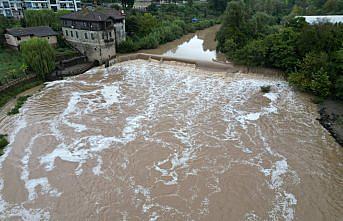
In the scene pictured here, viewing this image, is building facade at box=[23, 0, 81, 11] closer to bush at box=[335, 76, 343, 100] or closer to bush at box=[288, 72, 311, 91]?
bush at box=[288, 72, 311, 91]

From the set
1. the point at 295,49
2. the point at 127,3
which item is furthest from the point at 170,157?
the point at 127,3

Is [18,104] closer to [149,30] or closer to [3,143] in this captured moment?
[3,143]

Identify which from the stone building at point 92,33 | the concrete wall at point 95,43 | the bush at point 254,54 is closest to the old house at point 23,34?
the stone building at point 92,33

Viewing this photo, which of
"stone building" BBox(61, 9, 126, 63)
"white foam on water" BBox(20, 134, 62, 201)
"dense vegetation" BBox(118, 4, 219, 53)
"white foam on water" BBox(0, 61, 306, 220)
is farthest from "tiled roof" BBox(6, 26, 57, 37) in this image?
"white foam on water" BBox(20, 134, 62, 201)

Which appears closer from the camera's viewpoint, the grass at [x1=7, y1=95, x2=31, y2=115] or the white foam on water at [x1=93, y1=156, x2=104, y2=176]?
the white foam on water at [x1=93, y1=156, x2=104, y2=176]

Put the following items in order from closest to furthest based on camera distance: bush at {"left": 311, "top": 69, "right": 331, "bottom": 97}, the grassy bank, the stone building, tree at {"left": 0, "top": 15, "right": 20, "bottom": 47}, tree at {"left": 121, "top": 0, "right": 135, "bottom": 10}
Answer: bush at {"left": 311, "top": 69, "right": 331, "bottom": 97}
the grassy bank
the stone building
tree at {"left": 0, "top": 15, "right": 20, "bottom": 47}
tree at {"left": 121, "top": 0, "right": 135, "bottom": 10}

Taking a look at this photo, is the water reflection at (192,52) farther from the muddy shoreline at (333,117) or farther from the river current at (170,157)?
the muddy shoreline at (333,117)
